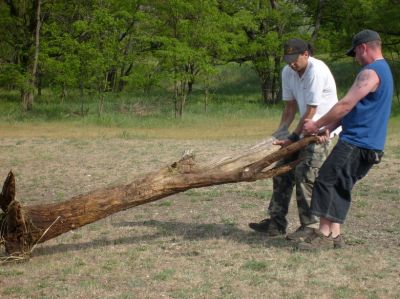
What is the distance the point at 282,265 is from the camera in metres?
5.80

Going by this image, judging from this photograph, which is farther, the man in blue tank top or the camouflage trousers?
the camouflage trousers

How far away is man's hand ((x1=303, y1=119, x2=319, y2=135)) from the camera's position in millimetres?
6172

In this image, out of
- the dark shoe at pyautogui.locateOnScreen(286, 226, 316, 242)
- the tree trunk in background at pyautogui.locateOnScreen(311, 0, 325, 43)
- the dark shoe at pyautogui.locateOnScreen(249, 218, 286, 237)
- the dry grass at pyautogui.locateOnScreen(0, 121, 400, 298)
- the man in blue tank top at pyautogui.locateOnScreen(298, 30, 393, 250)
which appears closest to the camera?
the dry grass at pyautogui.locateOnScreen(0, 121, 400, 298)

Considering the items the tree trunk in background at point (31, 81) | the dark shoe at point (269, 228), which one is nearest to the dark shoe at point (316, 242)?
the dark shoe at point (269, 228)

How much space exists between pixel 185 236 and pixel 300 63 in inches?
79.3

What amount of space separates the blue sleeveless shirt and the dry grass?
1006 millimetres

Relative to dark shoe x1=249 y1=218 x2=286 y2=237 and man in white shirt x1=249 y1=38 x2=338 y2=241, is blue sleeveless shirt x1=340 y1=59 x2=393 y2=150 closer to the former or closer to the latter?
man in white shirt x1=249 y1=38 x2=338 y2=241

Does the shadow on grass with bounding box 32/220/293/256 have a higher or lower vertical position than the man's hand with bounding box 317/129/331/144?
lower

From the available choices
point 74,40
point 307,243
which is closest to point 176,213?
point 307,243

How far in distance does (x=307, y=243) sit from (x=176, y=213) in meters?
2.27

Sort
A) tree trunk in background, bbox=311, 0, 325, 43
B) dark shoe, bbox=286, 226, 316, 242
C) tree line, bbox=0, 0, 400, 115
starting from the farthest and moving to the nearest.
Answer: tree trunk in background, bbox=311, 0, 325, 43 → tree line, bbox=0, 0, 400, 115 → dark shoe, bbox=286, 226, 316, 242

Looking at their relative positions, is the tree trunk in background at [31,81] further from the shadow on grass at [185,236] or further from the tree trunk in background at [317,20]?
the shadow on grass at [185,236]

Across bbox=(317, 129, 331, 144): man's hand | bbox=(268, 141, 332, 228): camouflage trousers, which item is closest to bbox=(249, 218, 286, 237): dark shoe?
bbox=(268, 141, 332, 228): camouflage trousers

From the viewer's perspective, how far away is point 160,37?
970 inches
